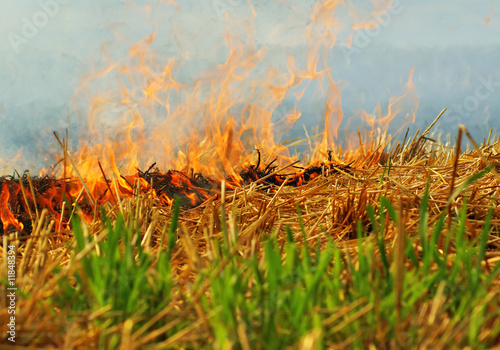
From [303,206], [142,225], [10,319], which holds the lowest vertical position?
[303,206]

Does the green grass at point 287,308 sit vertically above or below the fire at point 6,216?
above

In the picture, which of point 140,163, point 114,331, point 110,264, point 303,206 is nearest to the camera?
point 114,331

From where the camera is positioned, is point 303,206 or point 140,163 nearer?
point 303,206

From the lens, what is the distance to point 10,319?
1.04m

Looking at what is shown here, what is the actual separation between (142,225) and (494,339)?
1.53 meters

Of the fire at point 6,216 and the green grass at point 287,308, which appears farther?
the fire at point 6,216

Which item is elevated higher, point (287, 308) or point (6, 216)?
point (287, 308)

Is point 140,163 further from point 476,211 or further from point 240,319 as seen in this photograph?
point 240,319

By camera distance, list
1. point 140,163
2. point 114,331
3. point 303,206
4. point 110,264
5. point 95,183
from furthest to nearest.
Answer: point 140,163 → point 95,183 → point 303,206 → point 110,264 → point 114,331

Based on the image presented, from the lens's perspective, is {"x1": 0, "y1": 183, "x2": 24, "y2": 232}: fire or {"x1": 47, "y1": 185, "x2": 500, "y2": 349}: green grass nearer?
{"x1": 47, "y1": 185, "x2": 500, "y2": 349}: green grass

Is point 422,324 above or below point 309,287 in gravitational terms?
below

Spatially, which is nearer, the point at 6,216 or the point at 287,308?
the point at 287,308

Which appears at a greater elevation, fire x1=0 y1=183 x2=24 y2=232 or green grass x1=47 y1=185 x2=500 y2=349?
green grass x1=47 y1=185 x2=500 y2=349

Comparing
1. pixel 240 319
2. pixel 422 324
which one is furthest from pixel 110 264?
pixel 422 324
